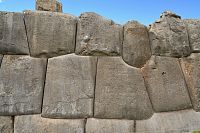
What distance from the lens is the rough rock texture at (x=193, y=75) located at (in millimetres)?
4367

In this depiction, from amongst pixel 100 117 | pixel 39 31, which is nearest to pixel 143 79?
pixel 100 117

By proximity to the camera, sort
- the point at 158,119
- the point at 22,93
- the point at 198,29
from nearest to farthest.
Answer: the point at 22,93 < the point at 158,119 < the point at 198,29

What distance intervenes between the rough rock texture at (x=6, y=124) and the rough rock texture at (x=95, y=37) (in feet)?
4.72

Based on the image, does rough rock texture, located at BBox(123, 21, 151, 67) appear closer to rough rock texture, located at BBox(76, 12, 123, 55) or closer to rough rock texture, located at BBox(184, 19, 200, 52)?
rough rock texture, located at BBox(76, 12, 123, 55)

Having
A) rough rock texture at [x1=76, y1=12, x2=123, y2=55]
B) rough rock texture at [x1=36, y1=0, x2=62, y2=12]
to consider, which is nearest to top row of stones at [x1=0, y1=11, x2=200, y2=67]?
rough rock texture at [x1=76, y1=12, x2=123, y2=55]

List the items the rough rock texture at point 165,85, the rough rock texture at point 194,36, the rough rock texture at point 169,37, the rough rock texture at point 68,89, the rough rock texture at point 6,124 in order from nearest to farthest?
the rough rock texture at point 6,124 < the rough rock texture at point 68,89 < the rough rock texture at point 165,85 < the rough rock texture at point 169,37 < the rough rock texture at point 194,36

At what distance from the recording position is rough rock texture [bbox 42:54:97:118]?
3.89 metres

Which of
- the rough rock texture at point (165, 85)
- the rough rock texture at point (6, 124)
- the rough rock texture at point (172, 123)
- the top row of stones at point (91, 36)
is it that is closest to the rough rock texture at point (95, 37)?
the top row of stones at point (91, 36)

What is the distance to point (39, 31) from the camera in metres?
A: 3.97

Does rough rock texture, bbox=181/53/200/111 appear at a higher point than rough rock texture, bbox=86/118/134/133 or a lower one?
higher

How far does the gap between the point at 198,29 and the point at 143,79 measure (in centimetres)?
138

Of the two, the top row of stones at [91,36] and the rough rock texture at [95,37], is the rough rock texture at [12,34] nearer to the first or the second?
the top row of stones at [91,36]

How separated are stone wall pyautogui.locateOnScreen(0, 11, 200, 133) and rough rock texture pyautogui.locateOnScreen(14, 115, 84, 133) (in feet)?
0.05

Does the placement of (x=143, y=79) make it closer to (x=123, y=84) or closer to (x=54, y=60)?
(x=123, y=84)
